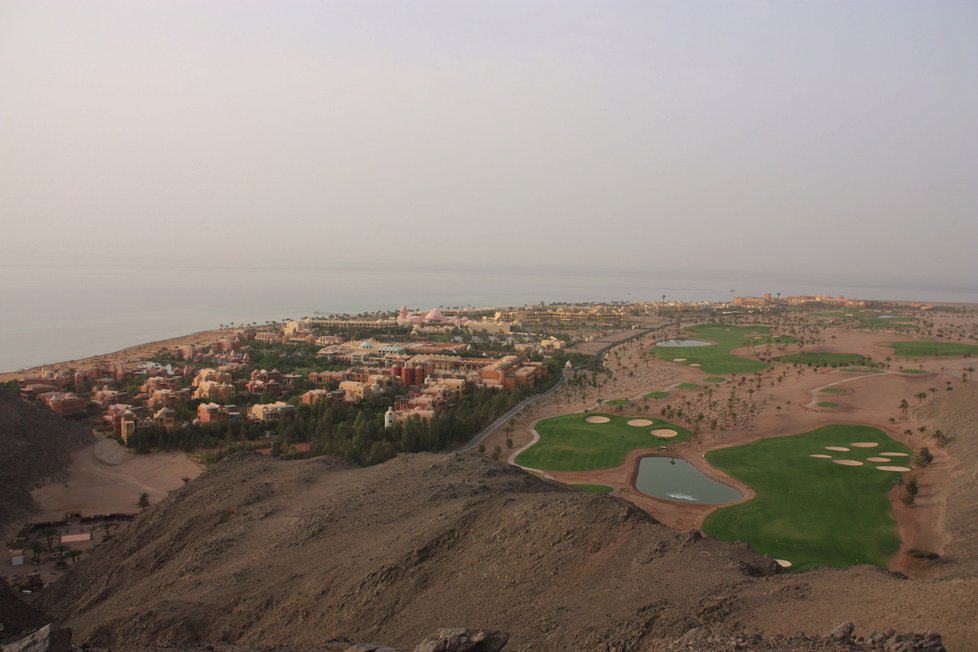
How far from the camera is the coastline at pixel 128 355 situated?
157 ft

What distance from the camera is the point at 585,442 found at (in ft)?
98.3

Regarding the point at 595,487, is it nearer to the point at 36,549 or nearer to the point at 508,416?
the point at 508,416

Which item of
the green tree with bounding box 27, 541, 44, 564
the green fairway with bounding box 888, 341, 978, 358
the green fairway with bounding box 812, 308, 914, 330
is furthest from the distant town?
the green fairway with bounding box 812, 308, 914, 330

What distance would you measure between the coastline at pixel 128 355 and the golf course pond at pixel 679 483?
40710 millimetres

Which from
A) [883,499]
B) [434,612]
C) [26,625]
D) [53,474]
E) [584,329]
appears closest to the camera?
[434,612]

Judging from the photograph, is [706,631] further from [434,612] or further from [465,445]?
[465,445]

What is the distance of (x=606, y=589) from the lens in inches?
422

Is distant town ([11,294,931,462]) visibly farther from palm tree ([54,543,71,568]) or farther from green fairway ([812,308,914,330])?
green fairway ([812,308,914,330])

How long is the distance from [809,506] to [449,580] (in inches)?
578

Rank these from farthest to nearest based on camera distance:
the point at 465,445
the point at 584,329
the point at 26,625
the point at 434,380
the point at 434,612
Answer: the point at 584,329 < the point at 434,380 < the point at 465,445 < the point at 26,625 < the point at 434,612

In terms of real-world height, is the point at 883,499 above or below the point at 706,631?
below

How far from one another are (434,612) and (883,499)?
17.8 m

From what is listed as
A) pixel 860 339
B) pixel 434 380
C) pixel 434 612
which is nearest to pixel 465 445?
pixel 434 380

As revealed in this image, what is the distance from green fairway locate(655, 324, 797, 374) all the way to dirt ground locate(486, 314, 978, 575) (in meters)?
1.87
